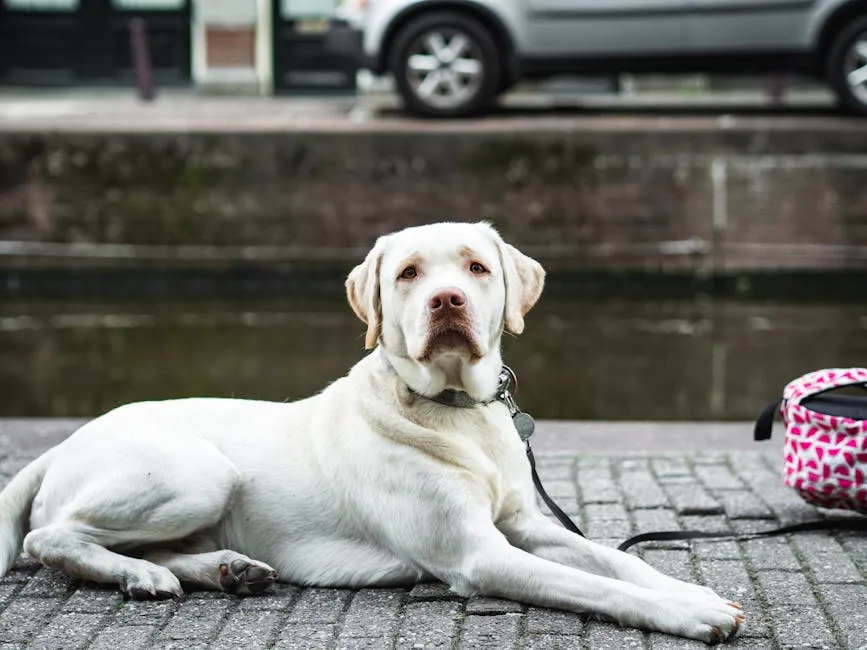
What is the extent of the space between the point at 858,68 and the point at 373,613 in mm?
10509

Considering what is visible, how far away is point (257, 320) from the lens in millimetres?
11445

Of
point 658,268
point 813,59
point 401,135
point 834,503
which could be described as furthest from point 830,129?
point 834,503

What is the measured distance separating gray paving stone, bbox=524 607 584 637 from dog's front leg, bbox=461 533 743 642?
0.03 meters

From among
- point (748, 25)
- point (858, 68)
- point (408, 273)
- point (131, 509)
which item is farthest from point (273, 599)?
point (858, 68)

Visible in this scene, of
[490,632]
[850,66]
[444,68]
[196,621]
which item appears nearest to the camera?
[490,632]

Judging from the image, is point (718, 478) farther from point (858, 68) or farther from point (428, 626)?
point (858, 68)

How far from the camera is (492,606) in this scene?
416 cm

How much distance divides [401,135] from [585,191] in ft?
5.84

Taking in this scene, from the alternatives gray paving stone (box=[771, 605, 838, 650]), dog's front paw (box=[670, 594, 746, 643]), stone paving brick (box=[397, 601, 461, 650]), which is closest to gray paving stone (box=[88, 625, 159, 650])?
stone paving brick (box=[397, 601, 461, 650])

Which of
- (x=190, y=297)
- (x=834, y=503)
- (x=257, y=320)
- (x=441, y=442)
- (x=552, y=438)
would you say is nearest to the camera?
(x=441, y=442)

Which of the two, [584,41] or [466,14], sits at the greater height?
[466,14]

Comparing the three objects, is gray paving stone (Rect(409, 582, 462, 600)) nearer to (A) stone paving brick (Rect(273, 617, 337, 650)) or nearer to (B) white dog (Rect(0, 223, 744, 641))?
(B) white dog (Rect(0, 223, 744, 641))

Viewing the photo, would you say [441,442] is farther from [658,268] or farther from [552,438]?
[658,268]

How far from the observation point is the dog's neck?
4324mm
